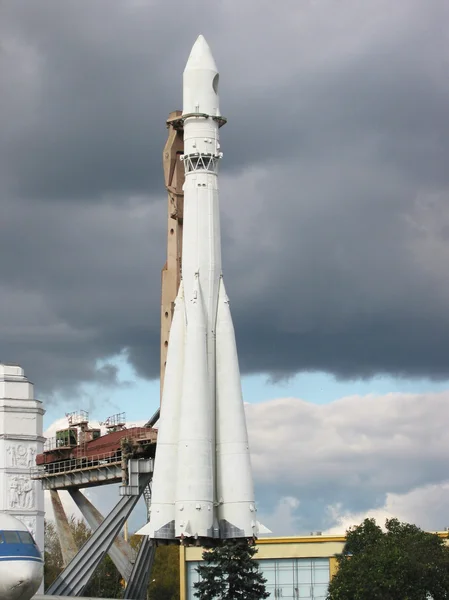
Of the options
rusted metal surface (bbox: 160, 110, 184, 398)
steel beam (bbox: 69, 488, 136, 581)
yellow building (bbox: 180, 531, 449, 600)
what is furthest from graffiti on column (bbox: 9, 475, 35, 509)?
rusted metal surface (bbox: 160, 110, 184, 398)

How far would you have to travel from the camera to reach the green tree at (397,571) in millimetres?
53625

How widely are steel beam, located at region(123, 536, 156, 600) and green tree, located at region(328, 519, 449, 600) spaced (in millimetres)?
9691

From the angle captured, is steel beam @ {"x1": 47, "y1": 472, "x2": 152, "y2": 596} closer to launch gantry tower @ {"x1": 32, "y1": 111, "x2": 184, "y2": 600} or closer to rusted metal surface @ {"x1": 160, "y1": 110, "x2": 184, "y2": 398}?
launch gantry tower @ {"x1": 32, "y1": 111, "x2": 184, "y2": 600}

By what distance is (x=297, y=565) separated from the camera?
2844 inches

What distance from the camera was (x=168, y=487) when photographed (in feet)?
162

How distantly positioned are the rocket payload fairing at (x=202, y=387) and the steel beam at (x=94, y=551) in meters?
9.29

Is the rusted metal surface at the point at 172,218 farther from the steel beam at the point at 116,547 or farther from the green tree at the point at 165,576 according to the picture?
the green tree at the point at 165,576

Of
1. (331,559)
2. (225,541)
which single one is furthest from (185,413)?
(331,559)

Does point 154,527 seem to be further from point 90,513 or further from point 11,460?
point 11,460

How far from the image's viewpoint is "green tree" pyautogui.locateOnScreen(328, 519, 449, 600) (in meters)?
53.6

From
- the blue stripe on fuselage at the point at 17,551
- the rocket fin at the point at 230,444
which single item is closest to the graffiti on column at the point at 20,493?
the rocket fin at the point at 230,444

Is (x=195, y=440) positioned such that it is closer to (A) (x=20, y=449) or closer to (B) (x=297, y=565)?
(B) (x=297, y=565)

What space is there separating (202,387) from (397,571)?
12409 millimetres

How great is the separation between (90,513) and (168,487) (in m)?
15.5
